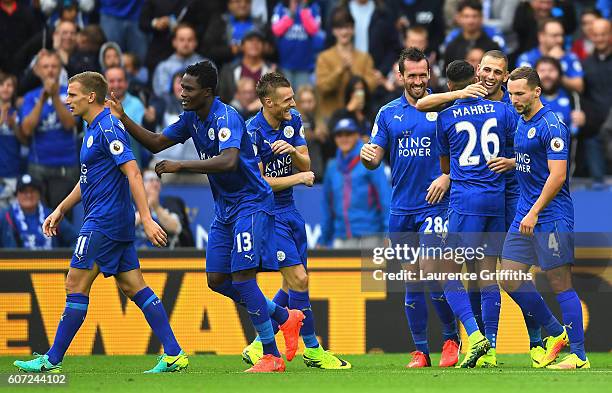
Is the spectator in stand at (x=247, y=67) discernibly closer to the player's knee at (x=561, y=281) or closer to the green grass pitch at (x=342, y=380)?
the green grass pitch at (x=342, y=380)

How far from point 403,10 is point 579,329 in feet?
27.9

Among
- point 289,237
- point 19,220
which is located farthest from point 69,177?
point 289,237

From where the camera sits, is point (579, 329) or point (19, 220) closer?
point (579, 329)

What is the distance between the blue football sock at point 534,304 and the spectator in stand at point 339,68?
6256mm

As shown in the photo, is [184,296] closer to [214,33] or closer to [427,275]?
[427,275]

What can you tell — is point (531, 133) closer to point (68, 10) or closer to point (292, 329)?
point (292, 329)

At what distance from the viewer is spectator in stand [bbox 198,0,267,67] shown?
17.7 m

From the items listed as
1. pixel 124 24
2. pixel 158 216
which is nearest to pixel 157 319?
pixel 158 216

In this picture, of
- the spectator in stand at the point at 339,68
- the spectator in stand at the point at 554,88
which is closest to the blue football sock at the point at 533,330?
the spectator in stand at the point at 554,88

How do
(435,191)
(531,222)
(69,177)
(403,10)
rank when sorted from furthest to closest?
1. (403,10)
2. (69,177)
3. (435,191)
4. (531,222)

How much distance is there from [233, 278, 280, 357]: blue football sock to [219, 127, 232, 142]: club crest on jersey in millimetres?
1178

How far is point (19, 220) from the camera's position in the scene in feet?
48.0

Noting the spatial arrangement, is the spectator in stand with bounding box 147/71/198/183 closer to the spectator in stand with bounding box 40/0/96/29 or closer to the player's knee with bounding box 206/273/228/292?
the spectator in stand with bounding box 40/0/96/29

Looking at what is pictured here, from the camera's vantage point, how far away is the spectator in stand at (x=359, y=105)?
16.1 metres
